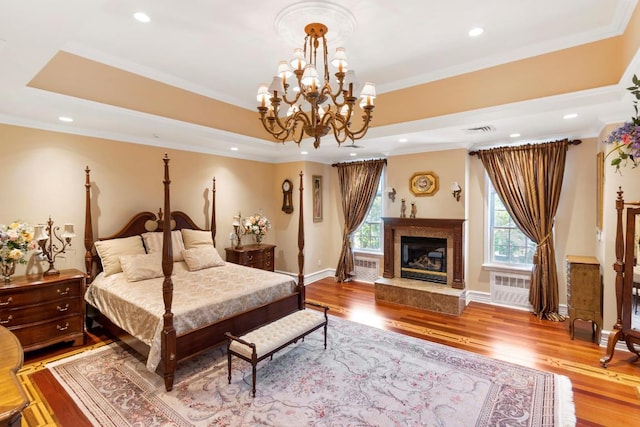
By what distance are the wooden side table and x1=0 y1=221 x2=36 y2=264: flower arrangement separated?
6.76 feet

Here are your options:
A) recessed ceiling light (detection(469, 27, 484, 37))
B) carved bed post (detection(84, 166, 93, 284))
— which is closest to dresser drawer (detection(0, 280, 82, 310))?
carved bed post (detection(84, 166, 93, 284))

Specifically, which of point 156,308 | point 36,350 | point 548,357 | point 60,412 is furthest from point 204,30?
point 548,357

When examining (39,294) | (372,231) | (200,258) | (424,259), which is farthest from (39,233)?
(424,259)

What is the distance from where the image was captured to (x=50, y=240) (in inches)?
143

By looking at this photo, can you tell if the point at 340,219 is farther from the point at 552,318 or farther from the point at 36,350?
the point at 36,350

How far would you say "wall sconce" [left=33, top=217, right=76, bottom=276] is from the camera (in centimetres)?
341

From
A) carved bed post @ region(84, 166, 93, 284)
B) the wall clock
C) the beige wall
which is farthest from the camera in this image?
the wall clock

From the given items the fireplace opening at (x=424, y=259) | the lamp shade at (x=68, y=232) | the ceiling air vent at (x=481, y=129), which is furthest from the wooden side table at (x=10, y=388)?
the fireplace opening at (x=424, y=259)

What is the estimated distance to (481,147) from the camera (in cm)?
493

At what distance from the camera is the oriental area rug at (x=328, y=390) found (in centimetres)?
235

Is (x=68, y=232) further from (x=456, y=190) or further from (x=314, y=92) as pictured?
(x=456, y=190)

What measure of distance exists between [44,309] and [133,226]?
1.39 m

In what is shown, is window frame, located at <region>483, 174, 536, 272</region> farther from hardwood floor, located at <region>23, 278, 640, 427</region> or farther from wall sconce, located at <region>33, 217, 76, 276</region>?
wall sconce, located at <region>33, 217, 76, 276</region>

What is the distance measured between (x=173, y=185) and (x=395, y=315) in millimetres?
3979
